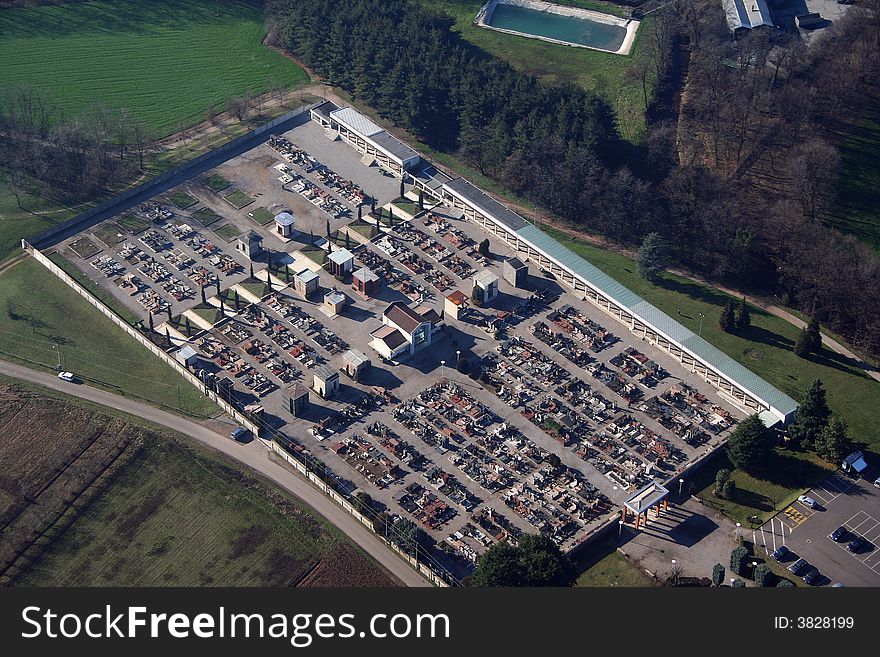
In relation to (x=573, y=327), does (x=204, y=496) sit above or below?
below

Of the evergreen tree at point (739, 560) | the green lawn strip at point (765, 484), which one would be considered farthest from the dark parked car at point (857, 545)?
the evergreen tree at point (739, 560)

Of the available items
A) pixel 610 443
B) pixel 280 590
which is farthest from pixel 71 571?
pixel 610 443

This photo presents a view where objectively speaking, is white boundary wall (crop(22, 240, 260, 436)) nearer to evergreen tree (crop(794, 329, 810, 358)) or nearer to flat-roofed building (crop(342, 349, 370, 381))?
flat-roofed building (crop(342, 349, 370, 381))

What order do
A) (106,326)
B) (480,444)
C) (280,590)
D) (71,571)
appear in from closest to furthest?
(280,590)
(71,571)
(480,444)
(106,326)

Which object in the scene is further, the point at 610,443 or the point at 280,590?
the point at 610,443

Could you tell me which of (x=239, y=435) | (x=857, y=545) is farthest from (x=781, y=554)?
(x=239, y=435)

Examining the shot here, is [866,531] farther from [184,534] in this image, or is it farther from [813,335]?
[184,534]

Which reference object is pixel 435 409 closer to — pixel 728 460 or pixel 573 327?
pixel 573 327
